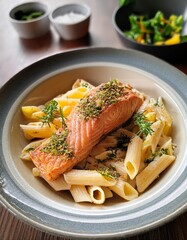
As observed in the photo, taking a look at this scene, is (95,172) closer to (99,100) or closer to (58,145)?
(58,145)

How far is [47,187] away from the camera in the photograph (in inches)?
56.3

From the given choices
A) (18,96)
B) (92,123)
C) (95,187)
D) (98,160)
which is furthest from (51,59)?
(95,187)

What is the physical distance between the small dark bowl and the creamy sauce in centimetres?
25

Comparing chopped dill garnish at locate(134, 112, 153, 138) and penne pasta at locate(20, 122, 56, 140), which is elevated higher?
chopped dill garnish at locate(134, 112, 153, 138)

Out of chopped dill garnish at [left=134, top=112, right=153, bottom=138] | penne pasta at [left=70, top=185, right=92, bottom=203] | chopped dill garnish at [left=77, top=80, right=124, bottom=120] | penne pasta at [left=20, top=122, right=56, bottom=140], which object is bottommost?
penne pasta at [left=70, top=185, right=92, bottom=203]

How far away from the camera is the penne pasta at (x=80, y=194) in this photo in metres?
1.35

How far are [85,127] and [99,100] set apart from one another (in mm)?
143

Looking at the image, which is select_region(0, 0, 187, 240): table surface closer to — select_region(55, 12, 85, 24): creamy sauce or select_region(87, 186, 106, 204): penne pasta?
select_region(55, 12, 85, 24): creamy sauce

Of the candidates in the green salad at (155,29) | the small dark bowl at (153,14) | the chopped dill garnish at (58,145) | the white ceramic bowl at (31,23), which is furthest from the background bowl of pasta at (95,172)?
the white ceramic bowl at (31,23)

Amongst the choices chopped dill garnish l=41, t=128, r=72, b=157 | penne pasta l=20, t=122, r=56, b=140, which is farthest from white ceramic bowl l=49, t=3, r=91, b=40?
chopped dill garnish l=41, t=128, r=72, b=157

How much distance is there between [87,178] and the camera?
1.39 metres

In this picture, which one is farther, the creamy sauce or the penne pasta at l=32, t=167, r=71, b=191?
the creamy sauce

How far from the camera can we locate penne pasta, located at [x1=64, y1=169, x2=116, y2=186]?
53.9 inches

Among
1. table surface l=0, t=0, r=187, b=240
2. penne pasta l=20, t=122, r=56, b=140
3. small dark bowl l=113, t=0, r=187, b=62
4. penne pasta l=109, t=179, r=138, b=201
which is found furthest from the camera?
table surface l=0, t=0, r=187, b=240
